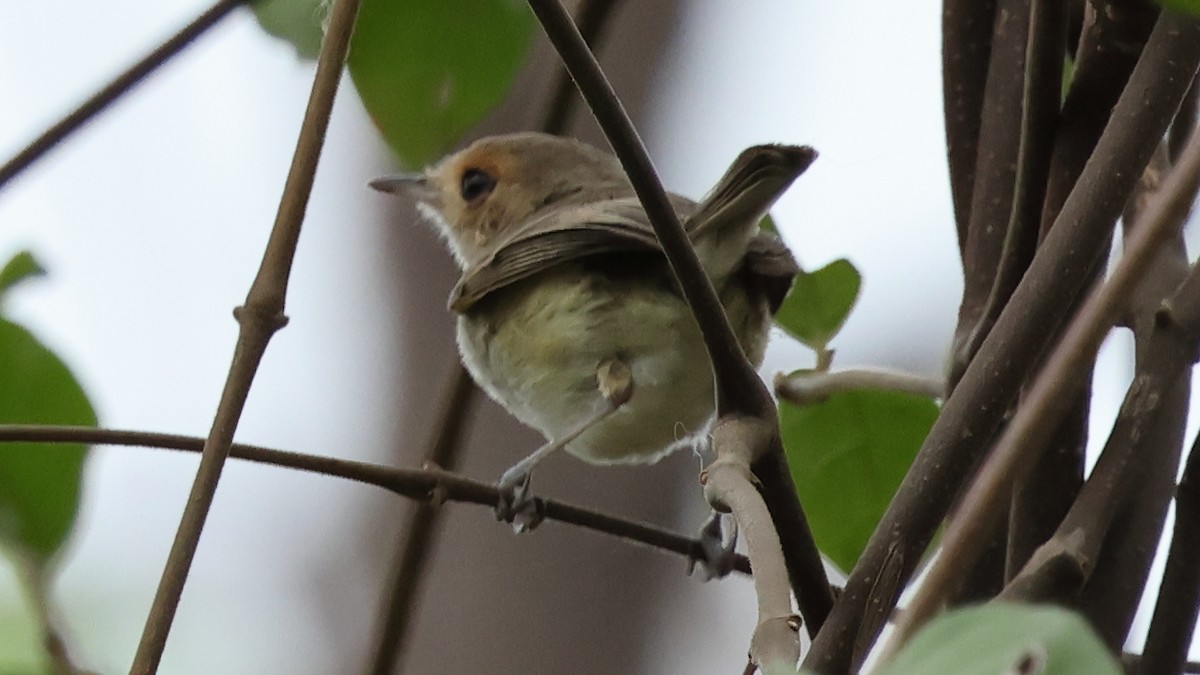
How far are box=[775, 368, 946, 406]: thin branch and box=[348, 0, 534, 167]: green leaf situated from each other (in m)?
0.34

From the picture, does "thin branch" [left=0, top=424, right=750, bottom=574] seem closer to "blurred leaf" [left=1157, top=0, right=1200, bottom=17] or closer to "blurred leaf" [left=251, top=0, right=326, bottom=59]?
"blurred leaf" [left=251, top=0, right=326, bottom=59]

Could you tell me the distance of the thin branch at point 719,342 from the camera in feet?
2.54

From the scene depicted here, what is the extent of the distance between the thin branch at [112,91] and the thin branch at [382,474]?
189 mm

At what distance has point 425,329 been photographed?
3406 mm

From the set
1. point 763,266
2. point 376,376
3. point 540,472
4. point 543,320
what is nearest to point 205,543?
point 376,376

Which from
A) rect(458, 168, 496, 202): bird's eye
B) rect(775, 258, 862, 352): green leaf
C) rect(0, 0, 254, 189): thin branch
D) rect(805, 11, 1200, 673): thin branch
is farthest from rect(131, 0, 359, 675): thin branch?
rect(458, 168, 496, 202): bird's eye

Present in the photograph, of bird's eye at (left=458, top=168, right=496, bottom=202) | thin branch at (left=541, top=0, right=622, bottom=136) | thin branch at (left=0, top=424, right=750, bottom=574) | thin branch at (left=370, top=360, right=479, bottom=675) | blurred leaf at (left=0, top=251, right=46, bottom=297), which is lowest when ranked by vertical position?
thin branch at (left=370, top=360, right=479, bottom=675)

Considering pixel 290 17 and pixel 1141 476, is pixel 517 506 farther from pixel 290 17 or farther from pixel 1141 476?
pixel 1141 476

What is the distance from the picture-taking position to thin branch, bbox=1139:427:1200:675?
0.87 meters

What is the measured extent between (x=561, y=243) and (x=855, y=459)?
24.1 inches

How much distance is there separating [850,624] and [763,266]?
921 millimetres

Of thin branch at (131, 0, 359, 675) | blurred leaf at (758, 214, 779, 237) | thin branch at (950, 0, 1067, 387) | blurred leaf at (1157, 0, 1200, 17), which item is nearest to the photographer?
blurred leaf at (1157, 0, 1200, 17)

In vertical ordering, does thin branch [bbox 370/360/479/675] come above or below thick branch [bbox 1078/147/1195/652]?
below

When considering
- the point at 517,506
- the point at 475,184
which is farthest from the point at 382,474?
the point at 475,184
